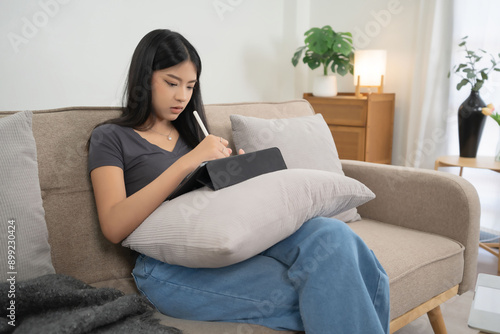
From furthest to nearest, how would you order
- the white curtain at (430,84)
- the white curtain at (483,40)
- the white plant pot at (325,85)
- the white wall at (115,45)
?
1. the white plant pot at (325,85)
2. the white curtain at (430,84)
3. the white curtain at (483,40)
4. the white wall at (115,45)

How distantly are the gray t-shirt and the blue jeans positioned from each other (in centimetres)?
27

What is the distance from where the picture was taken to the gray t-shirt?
115 cm

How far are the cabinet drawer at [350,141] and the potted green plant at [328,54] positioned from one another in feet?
1.01

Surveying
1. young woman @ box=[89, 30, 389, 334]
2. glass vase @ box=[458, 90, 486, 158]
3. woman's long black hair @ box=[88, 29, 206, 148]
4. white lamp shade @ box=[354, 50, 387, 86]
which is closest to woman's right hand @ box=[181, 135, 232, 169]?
young woman @ box=[89, 30, 389, 334]

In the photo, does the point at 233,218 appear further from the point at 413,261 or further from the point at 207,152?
the point at 413,261

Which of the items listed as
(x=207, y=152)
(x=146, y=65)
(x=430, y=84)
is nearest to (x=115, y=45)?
(x=146, y=65)

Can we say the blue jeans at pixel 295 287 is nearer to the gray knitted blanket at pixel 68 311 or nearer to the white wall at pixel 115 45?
the gray knitted blanket at pixel 68 311

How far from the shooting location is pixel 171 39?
1.29m

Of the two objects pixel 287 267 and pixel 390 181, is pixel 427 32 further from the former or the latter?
pixel 287 267

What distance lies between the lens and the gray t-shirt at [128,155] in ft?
3.77

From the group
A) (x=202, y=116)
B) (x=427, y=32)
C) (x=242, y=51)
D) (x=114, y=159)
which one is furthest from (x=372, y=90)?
(x=114, y=159)

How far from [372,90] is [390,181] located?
6.30ft

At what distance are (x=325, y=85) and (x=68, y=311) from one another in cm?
270

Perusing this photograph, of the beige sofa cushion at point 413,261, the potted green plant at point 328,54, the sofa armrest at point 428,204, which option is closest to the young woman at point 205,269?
the beige sofa cushion at point 413,261
